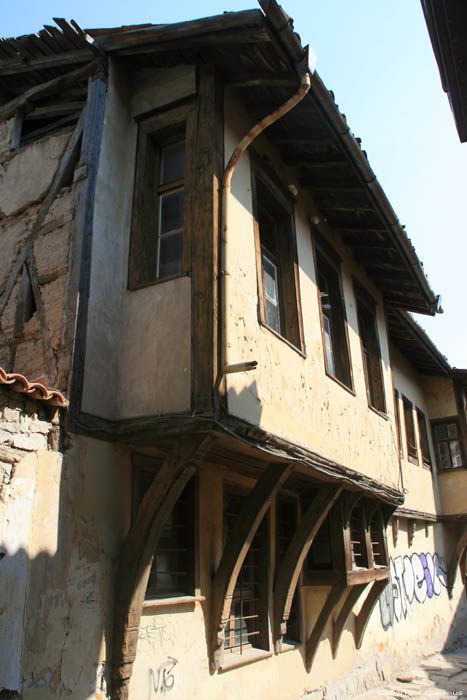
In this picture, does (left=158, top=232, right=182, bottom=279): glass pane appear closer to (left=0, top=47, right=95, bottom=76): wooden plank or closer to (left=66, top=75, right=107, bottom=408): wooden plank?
(left=66, top=75, right=107, bottom=408): wooden plank

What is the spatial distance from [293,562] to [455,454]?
908 cm

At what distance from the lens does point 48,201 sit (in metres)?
5.81

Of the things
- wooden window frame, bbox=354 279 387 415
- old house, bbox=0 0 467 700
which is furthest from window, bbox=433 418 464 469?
old house, bbox=0 0 467 700

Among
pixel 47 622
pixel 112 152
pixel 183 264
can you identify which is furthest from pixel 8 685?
pixel 112 152

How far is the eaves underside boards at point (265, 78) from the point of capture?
5.64m

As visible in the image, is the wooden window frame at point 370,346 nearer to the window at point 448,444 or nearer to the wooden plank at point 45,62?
the wooden plank at point 45,62

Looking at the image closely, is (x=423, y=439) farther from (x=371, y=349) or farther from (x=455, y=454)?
(x=371, y=349)

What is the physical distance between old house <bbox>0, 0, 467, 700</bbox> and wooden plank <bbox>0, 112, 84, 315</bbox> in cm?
3

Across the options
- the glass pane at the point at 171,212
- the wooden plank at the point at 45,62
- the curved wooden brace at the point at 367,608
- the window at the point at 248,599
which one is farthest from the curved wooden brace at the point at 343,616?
the wooden plank at the point at 45,62

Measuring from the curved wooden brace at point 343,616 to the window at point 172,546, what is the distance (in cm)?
337

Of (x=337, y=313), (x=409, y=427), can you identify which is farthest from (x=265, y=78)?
(x=409, y=427)

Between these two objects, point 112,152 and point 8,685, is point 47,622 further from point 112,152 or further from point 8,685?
point 112,152

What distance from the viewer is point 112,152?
5875 mm

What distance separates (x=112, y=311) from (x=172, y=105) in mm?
2328
